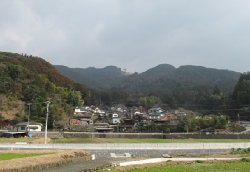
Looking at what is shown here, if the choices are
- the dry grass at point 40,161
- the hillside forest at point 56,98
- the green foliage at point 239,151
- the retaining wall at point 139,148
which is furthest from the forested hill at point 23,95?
the green foliage at point 239,151

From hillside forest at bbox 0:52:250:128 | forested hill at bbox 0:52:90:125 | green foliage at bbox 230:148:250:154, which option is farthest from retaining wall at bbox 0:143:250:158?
forested hill at bbox 0:52:90:125

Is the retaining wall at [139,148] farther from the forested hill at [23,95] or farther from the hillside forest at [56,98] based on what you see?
the forested hill at [23,95]

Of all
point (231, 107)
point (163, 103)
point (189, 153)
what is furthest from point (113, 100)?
point (189, 153)

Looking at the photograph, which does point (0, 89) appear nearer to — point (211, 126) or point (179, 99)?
point (211, 126)

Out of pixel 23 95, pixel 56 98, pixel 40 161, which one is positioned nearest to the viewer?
pixel 40 161

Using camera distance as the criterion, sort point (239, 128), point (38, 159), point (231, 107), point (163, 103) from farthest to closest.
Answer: point (163, 103) → point (231, 107) → point (239, 128) → point (38, 159)

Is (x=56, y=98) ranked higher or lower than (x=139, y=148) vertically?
higher

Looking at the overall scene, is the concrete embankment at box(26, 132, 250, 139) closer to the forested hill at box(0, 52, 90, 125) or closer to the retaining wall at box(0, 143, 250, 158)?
the forested hill at box(0, 52, 90, 125)

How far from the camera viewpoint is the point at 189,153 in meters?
23.8

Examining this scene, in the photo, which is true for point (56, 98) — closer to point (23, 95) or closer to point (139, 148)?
point (23, 95)

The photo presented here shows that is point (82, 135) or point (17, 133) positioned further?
point (82, 135)

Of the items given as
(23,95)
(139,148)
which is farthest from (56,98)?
(139,148)

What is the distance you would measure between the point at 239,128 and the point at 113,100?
70.9m

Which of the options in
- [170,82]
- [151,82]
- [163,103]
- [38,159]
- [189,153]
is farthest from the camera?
[151,82]
